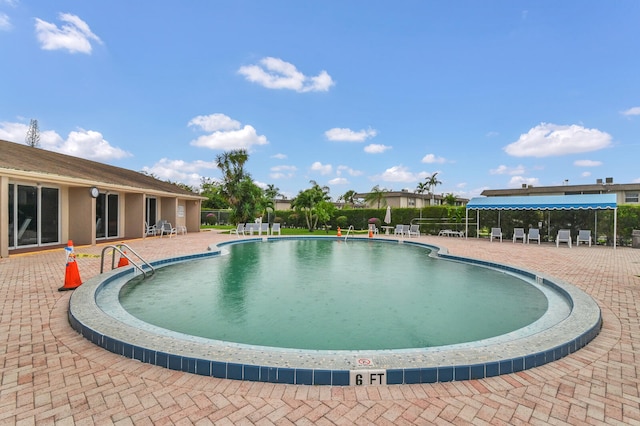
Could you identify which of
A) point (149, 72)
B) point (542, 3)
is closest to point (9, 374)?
point (542, 3)

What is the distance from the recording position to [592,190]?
3003cm

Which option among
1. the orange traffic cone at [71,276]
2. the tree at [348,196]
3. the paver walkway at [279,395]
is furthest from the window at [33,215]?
the tree at [348,196]

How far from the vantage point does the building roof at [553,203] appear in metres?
15.4

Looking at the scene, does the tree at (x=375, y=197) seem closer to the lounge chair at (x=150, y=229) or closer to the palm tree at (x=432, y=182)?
the lounge chair at (x=150, y=229)

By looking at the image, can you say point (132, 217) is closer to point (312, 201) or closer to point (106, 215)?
point (106, 215)

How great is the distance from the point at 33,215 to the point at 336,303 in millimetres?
12756

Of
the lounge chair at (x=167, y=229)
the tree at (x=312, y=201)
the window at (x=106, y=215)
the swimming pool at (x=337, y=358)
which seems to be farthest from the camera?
the tree at (x=312, y=201)

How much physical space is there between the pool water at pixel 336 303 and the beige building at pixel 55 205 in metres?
5.89

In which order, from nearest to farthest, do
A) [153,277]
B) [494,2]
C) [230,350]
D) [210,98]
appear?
[230,350]
[153,277]
[494,2]
[210,98]

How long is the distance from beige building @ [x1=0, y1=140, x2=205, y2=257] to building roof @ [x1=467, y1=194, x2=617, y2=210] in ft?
62.4

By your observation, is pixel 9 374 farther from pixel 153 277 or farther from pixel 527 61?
pixel 527 61

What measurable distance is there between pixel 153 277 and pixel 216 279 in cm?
161

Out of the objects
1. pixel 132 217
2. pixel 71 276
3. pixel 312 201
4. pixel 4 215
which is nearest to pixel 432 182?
pixel 312 201

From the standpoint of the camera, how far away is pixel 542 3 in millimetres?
13266
